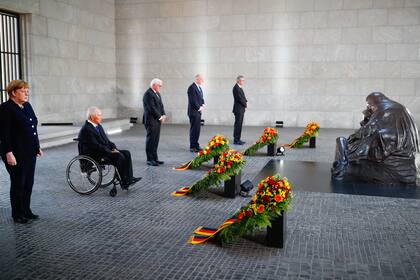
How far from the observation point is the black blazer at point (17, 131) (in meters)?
5.48

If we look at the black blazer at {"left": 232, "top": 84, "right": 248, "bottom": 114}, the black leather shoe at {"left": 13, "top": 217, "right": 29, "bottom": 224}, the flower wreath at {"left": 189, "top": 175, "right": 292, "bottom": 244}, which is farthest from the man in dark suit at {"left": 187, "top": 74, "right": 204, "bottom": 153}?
the flower wreath at {"left": 189, "top": 175, "right": 292, "bottom": 244}

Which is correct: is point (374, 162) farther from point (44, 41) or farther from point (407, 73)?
point (44, 41)

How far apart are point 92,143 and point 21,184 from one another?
150 centimetres

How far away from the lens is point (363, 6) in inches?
658

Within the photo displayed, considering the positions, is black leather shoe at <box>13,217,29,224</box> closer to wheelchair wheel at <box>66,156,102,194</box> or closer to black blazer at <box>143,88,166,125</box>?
wheelchair wheel at <box>66,156,102,194</box>

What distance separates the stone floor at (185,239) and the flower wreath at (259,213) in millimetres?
157

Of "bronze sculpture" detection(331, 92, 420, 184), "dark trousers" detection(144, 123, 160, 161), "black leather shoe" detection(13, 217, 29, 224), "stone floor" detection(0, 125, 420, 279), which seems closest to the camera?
"stone floor" detection(0, 125, 420, 279)

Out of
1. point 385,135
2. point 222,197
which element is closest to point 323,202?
point 222,197

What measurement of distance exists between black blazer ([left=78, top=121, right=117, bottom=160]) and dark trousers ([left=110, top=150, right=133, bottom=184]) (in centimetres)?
11

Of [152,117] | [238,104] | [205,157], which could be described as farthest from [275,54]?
[205,157]

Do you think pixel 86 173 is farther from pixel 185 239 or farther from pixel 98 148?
pixel 185 239

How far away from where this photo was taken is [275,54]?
701 inches

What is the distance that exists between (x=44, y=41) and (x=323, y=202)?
11699mm

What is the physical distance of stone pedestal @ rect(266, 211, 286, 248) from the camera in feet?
16.3
